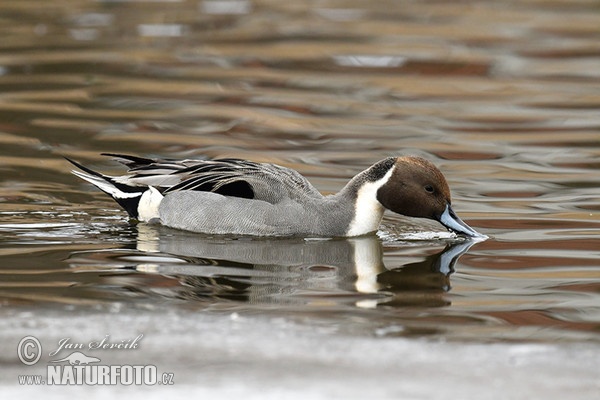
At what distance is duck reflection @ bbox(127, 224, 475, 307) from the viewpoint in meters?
6.61

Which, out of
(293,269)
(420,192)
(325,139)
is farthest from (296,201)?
(325,139)

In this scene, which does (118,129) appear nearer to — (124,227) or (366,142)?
(366,142)

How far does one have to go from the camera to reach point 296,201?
802 cm

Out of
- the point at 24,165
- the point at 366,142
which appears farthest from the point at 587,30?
the point at 24,165

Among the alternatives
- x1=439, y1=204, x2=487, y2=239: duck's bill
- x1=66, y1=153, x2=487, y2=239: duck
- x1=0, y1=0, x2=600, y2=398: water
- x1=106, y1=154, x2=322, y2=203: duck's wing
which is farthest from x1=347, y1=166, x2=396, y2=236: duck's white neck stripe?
x1=439, y1=204, x2=487, y2=239: duck's bill

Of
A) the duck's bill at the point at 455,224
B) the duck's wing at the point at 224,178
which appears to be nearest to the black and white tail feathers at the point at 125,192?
the duck's wing at the point at 224,178

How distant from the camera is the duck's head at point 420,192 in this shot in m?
7.93

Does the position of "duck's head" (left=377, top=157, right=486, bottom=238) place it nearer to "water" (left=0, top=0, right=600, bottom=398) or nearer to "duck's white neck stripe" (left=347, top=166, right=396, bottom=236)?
"duck's white neck stripe" (left=347, top=166, right=396, bottom=236)

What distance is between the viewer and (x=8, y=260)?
723 cm

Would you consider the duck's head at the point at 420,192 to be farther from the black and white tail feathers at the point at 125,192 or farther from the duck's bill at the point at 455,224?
the black and white tail feathers at the point at 125,192

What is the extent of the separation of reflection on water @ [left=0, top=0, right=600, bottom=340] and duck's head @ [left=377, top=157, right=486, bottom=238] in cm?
16

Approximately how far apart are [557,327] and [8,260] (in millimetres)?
3041

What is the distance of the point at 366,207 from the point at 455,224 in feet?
1.83

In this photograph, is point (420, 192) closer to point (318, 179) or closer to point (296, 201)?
point (296, 201)
